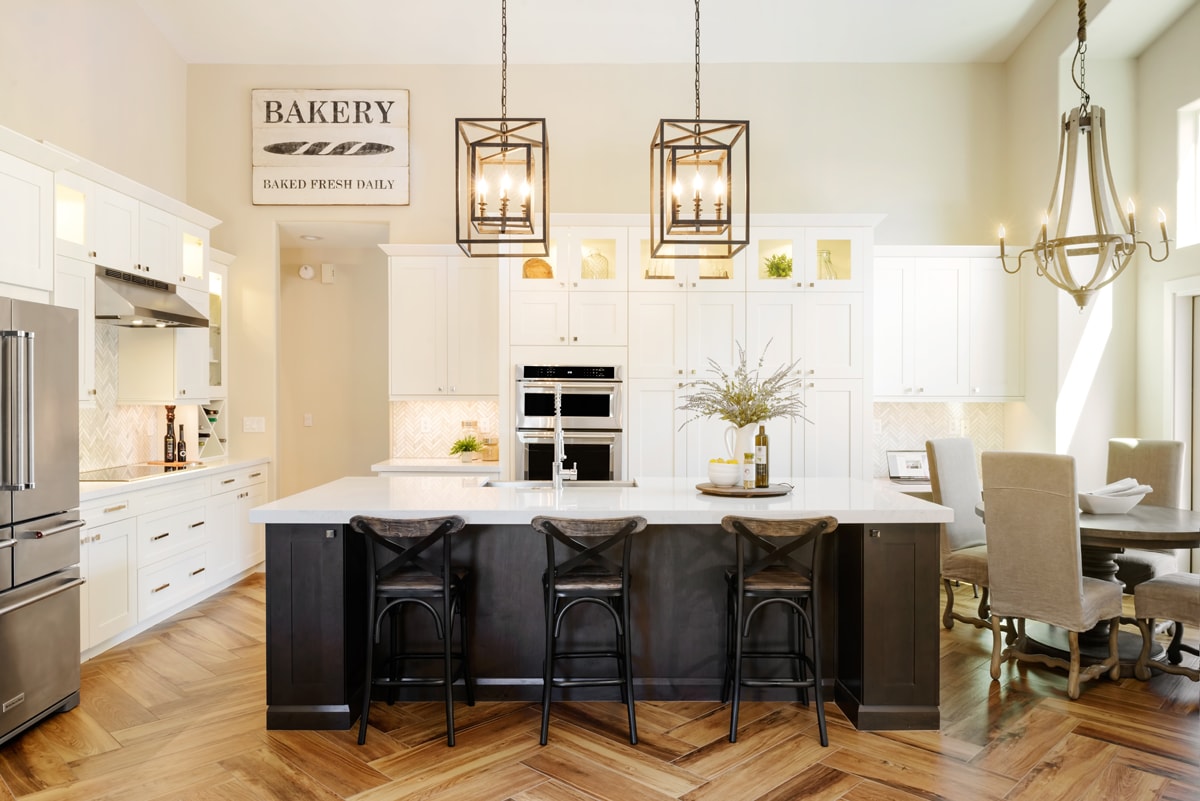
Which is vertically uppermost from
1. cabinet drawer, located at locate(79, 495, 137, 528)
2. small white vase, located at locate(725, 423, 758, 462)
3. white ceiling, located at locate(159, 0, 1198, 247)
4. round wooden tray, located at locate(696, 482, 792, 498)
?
white ceiling, located at locate(159, 0, 1198, 247)

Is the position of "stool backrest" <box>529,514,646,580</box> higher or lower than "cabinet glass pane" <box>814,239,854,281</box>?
lower

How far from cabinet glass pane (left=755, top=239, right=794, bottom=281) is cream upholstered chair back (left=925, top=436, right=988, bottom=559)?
164 cm

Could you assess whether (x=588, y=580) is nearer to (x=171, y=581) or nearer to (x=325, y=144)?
(x=171, y=581)

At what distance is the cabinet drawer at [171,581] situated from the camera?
433cm

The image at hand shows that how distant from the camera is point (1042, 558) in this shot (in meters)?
3.43

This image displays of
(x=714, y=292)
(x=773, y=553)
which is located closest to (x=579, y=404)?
(x=714, y=292)

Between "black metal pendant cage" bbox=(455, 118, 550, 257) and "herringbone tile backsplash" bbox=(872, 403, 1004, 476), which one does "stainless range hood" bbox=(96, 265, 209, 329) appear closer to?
"black metal pendant cage" bbox=(455, 118, 550, 257)

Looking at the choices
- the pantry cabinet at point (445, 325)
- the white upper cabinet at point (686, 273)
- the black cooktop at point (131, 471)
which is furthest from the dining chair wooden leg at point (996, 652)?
the black cooktop at point (131, 471)

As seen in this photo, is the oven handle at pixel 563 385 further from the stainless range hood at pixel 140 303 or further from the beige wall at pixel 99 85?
the beige wall at pixel 99 85

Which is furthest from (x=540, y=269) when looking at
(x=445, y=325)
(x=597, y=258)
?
(x=445, y=325)

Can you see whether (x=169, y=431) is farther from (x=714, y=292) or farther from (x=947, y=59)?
(x=947, y=59)

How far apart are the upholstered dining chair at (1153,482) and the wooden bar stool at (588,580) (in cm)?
311

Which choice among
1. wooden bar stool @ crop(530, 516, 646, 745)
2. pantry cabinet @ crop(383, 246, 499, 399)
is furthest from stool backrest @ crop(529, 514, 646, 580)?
pantry cabinet @ crop(383, 246, 499, 399)

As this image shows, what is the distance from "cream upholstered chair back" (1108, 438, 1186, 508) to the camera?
4.20 m
